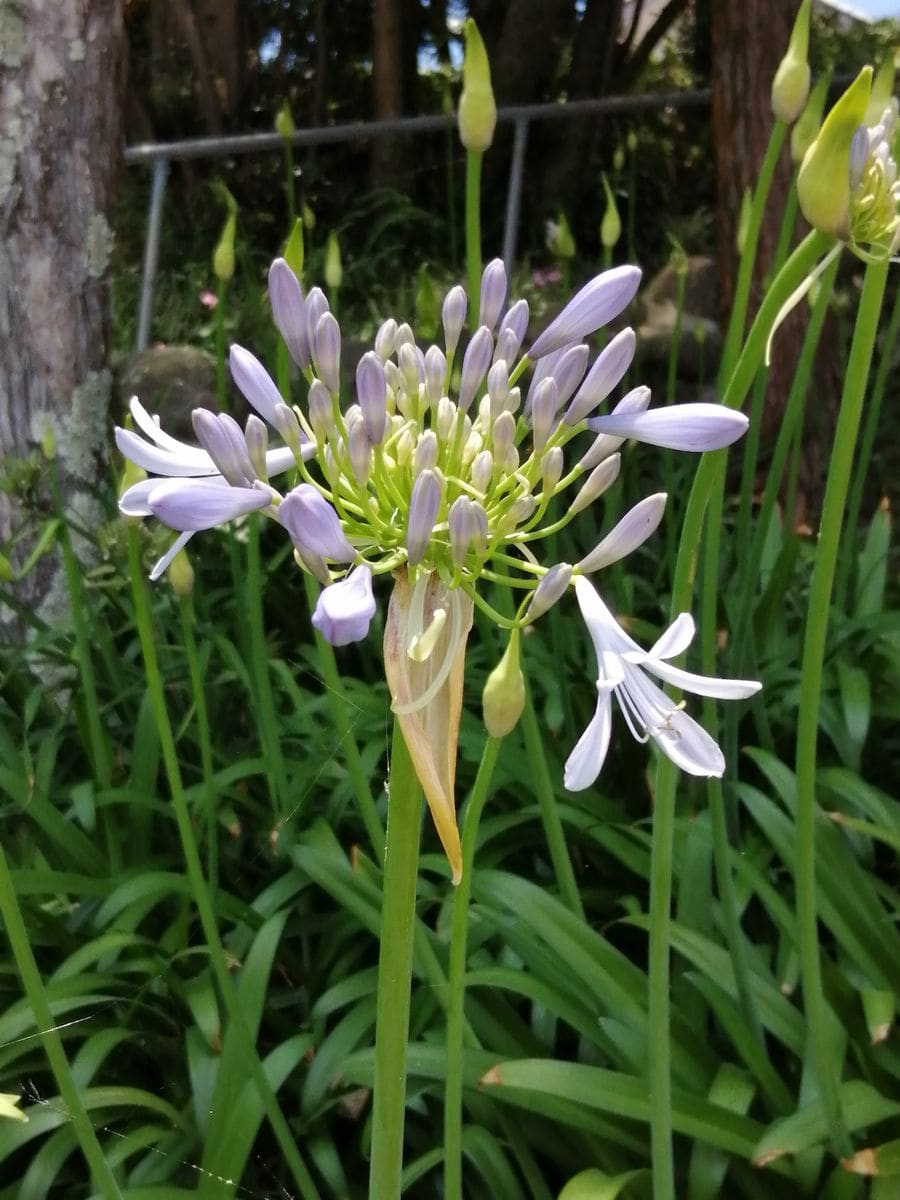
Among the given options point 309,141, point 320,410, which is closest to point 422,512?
point 320,410

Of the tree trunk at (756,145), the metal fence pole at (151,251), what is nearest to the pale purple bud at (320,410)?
the tree trunk at (756,145)

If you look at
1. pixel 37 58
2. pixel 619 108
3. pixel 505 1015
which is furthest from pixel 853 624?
pixel 619 108

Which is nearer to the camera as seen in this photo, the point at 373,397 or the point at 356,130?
the point at 373,397

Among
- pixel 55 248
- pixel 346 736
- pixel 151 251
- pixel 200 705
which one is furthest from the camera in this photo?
pixel 151 251

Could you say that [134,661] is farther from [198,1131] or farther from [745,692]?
[745,692]

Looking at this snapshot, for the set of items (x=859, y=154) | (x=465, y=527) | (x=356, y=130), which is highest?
(x=356, y=130)

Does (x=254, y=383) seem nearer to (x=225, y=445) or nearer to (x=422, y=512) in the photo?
(x=225, y=445)
